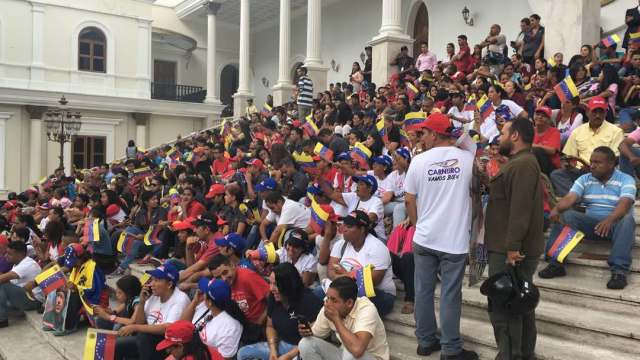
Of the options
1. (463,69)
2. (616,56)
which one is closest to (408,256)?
(616,56)

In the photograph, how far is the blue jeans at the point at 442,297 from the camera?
3.89m

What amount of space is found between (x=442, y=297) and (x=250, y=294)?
1979mm

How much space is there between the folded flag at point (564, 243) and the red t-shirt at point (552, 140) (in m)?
1.43

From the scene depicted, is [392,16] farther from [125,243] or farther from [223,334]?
[223,334]

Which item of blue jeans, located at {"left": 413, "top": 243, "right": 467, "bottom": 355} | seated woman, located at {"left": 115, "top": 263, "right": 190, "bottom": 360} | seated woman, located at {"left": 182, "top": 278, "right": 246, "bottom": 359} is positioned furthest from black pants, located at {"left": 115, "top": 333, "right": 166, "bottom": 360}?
blue jeans, located at {"left": 413, "top": 243, "right": 467, "bottom": 355}

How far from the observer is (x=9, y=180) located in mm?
24141

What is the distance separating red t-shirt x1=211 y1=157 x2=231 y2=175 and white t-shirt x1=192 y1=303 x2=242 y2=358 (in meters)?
6.95

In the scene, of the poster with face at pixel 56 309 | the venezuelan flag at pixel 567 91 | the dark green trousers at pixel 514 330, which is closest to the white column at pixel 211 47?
the poster with face at pixel 56 309

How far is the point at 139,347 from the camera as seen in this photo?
213 inches

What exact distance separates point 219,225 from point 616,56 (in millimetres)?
7455

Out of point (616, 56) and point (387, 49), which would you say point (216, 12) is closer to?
point (387, 49)

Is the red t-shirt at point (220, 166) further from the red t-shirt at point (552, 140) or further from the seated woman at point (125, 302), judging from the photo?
the red t-shirt at point (552, 140)

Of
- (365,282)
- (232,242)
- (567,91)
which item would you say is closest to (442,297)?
(365,282)

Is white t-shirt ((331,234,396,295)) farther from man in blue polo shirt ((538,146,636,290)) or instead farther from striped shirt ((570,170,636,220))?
striped shirt ((570,170,636,220))
